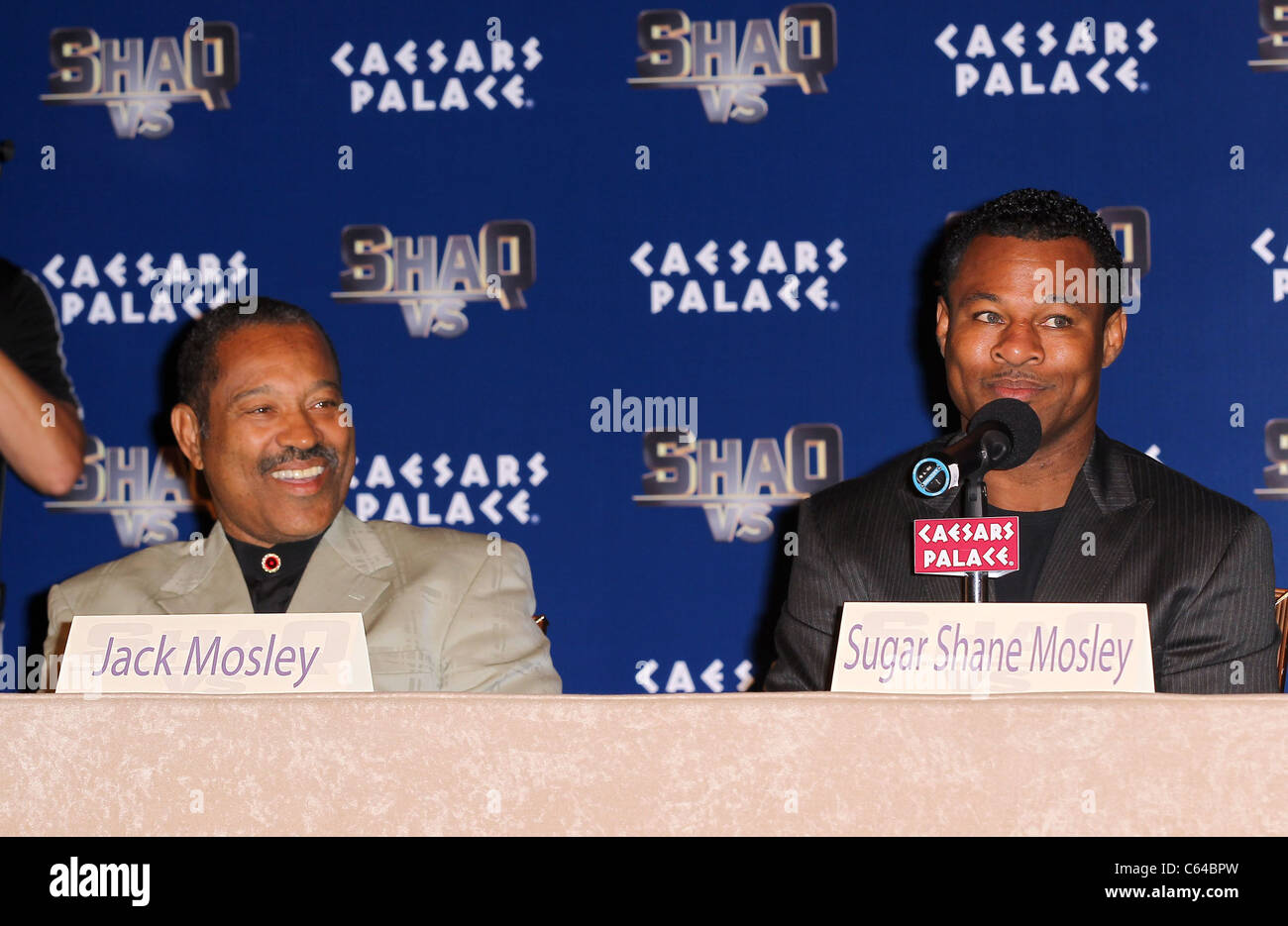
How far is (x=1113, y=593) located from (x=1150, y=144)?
1436 mm

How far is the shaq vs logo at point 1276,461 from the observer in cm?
275

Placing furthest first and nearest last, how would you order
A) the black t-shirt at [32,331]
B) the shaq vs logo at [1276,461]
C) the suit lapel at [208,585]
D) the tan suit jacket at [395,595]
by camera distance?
the black t-shirt at [32,331], the shaq vs logo at [1276,461], the suit lapel at [208,585], the tan suit jacket at [395,595]

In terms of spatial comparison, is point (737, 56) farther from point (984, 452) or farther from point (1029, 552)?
point (984, 452)

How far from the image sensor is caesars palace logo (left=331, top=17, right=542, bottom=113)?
2.96 m

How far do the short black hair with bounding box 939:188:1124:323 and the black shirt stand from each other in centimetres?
120

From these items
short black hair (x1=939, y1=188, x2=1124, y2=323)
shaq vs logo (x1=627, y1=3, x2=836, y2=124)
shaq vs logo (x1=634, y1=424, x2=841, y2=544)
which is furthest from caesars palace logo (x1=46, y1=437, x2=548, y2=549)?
short black hair (x1=939, y1=188, x2=1124, y2=323)

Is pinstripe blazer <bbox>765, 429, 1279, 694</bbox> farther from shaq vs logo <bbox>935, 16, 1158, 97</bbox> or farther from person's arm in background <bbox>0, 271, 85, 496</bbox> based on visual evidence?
person's arm in background <bbox>0, 271, 85, 496</bbox>

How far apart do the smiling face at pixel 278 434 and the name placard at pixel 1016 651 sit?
1169mm

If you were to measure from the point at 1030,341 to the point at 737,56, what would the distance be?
125 cm

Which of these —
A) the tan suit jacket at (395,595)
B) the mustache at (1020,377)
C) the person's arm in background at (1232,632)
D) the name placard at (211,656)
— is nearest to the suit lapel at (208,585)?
the tan suit jacket at (395,595)

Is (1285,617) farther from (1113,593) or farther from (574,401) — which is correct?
(574,401)

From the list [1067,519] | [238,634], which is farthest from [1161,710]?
[1067,519]

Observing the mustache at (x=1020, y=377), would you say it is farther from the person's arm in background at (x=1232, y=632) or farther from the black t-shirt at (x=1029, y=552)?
the person's arm in background at (x=1232, y=632)
